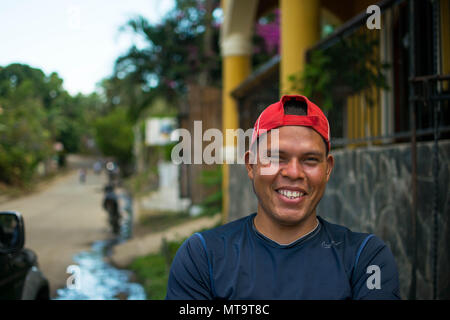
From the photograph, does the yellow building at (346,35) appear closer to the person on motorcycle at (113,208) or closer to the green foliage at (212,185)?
the green foliage at (212,185)

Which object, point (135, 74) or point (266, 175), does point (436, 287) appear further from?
point (135, 74)

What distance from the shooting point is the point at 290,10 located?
637 cm

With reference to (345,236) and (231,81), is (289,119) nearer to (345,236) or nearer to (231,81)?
(345,236)

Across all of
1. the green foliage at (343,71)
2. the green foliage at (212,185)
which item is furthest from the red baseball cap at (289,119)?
the green foliage at (212,185)

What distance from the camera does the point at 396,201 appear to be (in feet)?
12.3

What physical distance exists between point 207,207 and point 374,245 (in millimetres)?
9155

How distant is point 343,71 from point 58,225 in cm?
916

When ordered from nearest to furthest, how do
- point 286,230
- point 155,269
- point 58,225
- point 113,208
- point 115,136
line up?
point 286,230 → point 155,269 → point 58,225 → point 113,208 → point 115,136

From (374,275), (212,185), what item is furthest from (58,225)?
(374,275)

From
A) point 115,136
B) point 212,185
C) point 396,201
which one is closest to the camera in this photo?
point 396,201

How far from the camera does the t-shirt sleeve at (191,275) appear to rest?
1.68 m

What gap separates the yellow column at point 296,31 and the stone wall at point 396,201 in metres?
1.65

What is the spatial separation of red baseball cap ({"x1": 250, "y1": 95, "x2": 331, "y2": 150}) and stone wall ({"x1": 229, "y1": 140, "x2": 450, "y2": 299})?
181 cm
